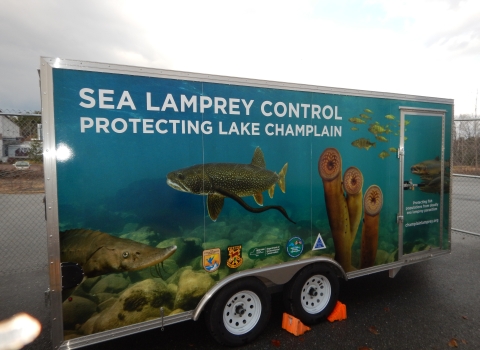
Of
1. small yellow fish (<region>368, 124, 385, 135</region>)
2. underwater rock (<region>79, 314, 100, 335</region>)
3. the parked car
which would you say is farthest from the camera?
the parked car

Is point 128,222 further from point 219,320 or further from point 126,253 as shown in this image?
point 219,320

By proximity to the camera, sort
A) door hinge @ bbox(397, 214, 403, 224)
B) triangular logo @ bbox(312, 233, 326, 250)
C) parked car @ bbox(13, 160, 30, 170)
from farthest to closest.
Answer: parked car @ bbox(13, 160, 30, 170), door hinge @ bbox(397, 214, 403, 224), triangular logo @ bbox(312, 233, 326, 250)

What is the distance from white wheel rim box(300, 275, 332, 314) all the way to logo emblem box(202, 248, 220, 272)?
1207 millimetres

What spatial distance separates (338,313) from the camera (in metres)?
3.99

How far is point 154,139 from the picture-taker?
287cm

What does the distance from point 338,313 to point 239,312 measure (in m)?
1.35

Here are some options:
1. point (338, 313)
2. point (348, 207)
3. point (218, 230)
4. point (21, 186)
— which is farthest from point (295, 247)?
point (21, 186)

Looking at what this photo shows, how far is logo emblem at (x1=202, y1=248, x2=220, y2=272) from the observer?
314cm

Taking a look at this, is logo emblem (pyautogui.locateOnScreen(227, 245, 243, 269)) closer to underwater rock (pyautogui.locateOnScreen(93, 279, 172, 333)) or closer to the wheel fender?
the wheel fender

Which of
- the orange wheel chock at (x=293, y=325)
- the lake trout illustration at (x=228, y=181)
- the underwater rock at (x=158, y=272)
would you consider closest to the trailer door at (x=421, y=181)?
the orange wheel chock at (x=293, y=325)

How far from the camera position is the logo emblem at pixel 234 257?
326cm

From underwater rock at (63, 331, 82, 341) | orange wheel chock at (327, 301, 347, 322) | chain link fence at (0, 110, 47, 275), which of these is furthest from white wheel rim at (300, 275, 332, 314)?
chain link fence at (0, 110, 47, 275)

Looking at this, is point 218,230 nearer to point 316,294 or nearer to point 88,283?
point 88,283

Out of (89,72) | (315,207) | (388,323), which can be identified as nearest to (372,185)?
(315,207)
